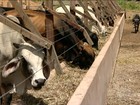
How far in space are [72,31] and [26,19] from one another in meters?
4.43

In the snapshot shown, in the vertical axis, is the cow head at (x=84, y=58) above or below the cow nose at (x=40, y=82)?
below

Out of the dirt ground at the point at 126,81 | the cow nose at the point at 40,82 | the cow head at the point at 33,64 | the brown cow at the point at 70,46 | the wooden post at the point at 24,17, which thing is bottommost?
the dirt ground at the point at 126,81

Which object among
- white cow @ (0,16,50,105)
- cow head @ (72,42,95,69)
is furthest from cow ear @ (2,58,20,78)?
cow head @ (72,42,95,69)

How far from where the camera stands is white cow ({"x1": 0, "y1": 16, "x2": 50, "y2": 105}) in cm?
552

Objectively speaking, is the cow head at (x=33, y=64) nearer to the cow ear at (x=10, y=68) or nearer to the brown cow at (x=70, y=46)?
the cow ear at (x=10, y=68)

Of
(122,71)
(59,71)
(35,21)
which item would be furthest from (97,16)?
(59,71)

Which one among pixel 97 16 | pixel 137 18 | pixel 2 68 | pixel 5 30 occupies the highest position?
pixel 5 30

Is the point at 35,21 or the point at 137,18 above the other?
the point at 35,21

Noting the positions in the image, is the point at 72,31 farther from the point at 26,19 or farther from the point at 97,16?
the point at 97,16

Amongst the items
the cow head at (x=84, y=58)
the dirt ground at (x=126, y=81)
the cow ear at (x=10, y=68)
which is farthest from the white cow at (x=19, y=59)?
the cow head at (x=84, y=58)

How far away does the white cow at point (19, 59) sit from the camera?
5.52 m

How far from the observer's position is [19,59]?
5484 mm

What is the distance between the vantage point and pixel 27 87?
5969 millimetres

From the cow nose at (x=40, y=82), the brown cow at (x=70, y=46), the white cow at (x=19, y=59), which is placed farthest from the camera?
the brown cow at (x=70, y=46)
